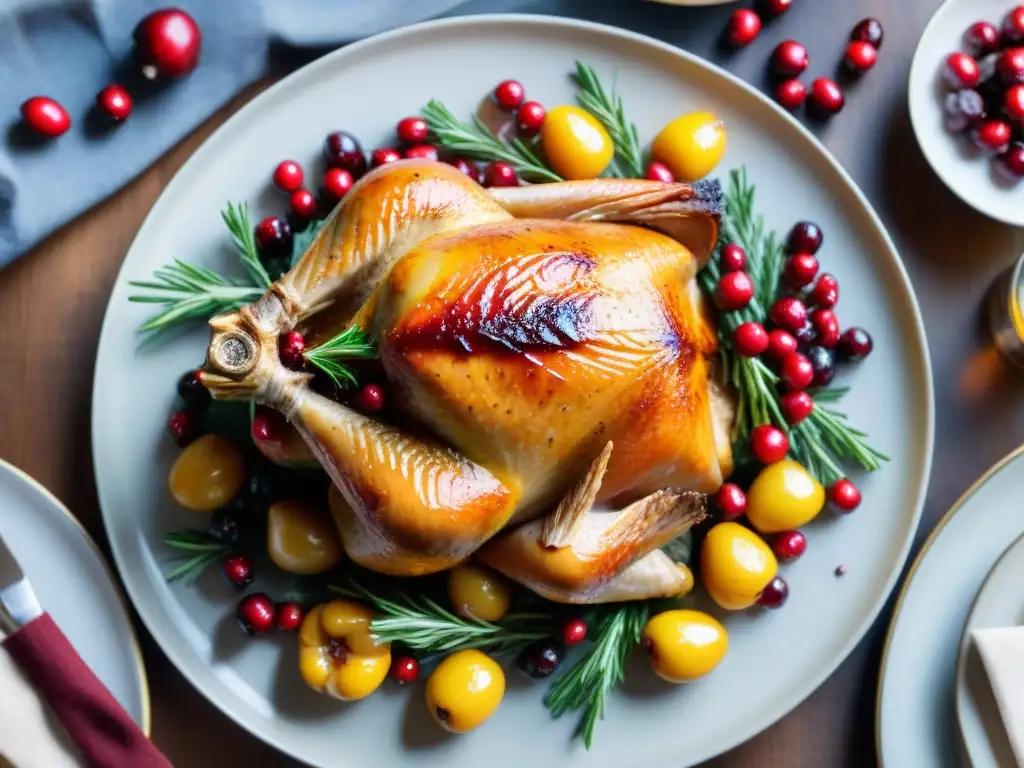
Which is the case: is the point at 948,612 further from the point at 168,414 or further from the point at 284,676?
the point at 168,414

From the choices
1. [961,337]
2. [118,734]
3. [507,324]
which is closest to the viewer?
[507,324]

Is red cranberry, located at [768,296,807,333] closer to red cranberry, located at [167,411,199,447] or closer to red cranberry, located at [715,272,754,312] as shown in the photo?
red cranberry, located at [715,272,754,312]

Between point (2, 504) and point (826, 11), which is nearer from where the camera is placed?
point (2, 504)

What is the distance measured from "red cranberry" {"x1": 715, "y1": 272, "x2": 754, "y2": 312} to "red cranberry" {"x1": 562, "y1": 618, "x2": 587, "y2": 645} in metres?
0.54

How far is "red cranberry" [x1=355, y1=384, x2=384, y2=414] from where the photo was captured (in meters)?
1.27

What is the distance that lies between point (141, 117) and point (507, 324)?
835 mm

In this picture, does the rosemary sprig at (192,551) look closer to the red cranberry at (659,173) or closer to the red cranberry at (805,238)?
the red cranberry at (659,173)

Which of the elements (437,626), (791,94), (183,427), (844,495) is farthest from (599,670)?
(791,94)

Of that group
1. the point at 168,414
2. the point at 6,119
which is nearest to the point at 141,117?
the point at 6,119

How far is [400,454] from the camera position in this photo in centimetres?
123

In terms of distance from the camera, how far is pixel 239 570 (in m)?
1.49

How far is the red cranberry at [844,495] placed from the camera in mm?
1549

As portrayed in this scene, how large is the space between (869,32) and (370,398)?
110cm

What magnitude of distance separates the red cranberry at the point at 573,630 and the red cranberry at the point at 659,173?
709 mm
